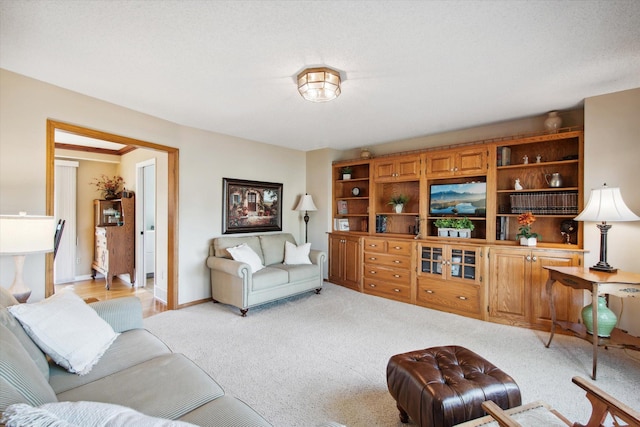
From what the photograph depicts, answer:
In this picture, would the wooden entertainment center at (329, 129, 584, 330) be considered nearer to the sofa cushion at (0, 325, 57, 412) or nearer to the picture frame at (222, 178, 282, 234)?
the picture frame at (222, 178, 282, 234)

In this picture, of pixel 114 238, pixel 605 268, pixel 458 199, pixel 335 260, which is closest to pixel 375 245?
pixel 335 260

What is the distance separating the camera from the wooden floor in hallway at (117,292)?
3.95 meters

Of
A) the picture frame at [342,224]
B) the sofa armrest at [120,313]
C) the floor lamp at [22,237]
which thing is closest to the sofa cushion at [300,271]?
Answer: the picture frame at [342,224]

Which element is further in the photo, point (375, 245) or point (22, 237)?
point (375, 245)

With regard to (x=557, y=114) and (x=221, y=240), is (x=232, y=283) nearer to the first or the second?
(x=221, y=240)

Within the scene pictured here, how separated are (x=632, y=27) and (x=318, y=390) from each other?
10.5 feet

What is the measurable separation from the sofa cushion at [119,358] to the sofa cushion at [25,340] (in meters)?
0.08

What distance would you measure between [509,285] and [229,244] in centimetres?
366

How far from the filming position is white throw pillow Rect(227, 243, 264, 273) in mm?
3834

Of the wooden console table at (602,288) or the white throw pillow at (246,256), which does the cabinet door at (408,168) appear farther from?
the white throw pillow at (246,256)

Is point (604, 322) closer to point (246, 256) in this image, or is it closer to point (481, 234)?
point (481, 234)

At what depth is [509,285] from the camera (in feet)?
10.9

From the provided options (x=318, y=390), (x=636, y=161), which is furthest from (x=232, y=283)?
(x=636, y=161)

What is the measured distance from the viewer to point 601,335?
249cm
